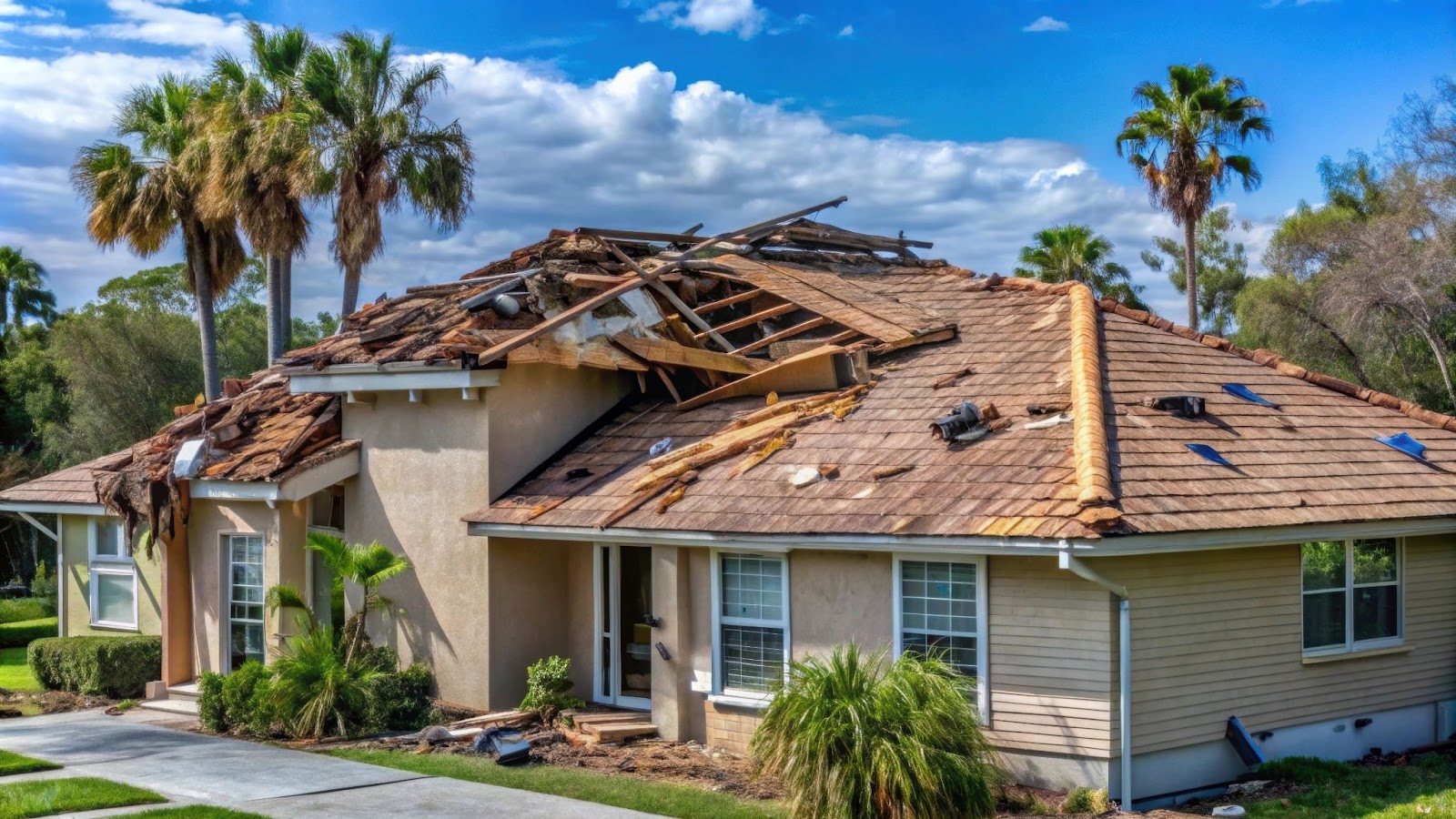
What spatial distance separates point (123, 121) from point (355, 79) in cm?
718

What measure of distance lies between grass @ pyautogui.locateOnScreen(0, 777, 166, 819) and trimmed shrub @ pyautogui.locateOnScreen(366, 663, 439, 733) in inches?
146

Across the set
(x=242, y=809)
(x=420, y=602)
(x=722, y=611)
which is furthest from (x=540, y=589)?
(x=242, y=809)

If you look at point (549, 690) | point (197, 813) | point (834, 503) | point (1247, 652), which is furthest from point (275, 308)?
point (1247, 652)

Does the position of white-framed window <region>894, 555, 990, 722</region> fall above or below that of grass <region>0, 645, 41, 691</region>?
above

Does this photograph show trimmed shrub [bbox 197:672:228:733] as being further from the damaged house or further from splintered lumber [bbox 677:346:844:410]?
splintered lumber [bbox 677:346:844:410]

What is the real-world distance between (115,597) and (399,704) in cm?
829

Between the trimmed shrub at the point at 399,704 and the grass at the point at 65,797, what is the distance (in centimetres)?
371

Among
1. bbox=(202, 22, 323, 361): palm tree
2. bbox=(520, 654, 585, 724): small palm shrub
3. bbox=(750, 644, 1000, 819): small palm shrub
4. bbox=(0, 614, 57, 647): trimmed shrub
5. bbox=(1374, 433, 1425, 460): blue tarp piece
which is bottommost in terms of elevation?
bbox=(0, 614, 57, 647): trimmed shrub

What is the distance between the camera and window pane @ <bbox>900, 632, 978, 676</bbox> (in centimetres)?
1288

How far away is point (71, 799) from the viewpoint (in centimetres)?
1195

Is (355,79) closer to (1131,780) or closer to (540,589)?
(540,589)

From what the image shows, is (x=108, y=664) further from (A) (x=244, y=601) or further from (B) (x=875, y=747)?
(B) (x=875, y=747)

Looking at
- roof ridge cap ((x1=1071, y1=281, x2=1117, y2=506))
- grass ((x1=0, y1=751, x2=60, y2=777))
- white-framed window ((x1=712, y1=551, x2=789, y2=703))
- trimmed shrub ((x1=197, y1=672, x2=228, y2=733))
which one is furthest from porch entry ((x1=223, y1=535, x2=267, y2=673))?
roof ridge cap ((x1=1071, y1=281, x2=1117, y2=506))

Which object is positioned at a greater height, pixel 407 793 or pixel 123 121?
pixel 123 121
